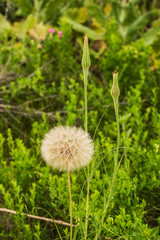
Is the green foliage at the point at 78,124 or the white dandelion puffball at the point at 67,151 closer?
the white dandelion puffball at the point at 67,151

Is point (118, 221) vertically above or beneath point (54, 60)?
beneath

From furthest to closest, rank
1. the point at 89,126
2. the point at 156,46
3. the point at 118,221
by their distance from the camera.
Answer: the point at 156,46 → the point at 89,126 → the point at 118,221

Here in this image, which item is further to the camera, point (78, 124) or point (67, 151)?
point (78, 124)

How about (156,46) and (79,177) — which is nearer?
(79,177)

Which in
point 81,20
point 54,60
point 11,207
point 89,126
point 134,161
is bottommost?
point 11,207

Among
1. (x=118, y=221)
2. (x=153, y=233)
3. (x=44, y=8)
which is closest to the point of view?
(x=153, y=233)

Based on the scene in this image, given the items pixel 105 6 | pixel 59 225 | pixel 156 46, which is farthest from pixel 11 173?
pixel 105 6

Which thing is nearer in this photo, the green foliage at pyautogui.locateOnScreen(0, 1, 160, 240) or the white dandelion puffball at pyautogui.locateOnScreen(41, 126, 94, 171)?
the white dandelion puffball at pyautogui.locateOnScreen(41, 126, 94, 171)

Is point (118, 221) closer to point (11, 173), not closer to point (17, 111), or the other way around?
point (11, 173)
